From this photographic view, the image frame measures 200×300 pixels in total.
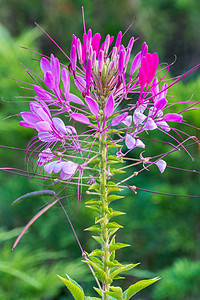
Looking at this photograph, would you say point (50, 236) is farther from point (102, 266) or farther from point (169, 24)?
point (169, 24)

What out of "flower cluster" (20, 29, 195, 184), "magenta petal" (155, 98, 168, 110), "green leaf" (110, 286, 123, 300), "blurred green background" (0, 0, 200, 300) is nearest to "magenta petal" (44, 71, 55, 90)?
"flower cluster" (20, 29, 195, 184)

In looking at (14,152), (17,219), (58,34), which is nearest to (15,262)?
(17,219)

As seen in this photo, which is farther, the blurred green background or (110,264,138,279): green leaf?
the blurred green background

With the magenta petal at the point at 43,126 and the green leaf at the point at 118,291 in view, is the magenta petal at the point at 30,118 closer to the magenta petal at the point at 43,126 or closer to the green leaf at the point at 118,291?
the magenta petal at the point at 43,126

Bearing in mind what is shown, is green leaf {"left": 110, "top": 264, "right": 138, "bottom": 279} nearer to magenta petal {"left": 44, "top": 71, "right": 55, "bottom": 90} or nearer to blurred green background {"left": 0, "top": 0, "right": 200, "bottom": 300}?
magenta petal {"left": 44, "top": 71, "right": 55, "bottom": 90}

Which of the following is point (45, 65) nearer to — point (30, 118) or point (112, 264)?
point (30, 118)

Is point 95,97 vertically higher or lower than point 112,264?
higher

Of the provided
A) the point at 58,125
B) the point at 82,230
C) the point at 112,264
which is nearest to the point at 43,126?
the point at 58,125

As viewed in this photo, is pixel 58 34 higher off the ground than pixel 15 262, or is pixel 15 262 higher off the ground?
pixel 58 34
